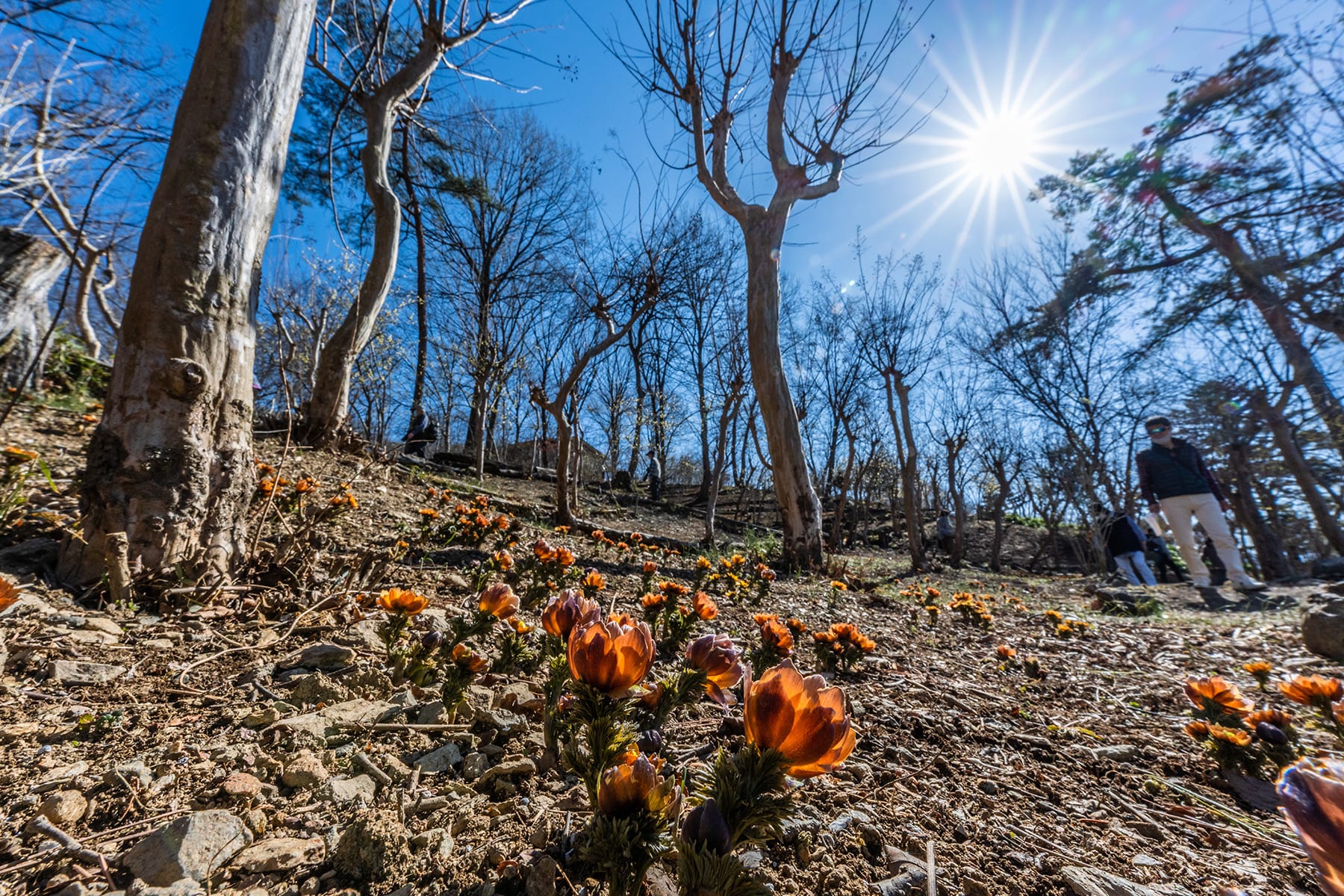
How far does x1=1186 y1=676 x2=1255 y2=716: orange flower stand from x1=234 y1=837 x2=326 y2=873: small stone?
2681 millimetres

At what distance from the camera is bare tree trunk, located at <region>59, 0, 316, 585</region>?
1671mm

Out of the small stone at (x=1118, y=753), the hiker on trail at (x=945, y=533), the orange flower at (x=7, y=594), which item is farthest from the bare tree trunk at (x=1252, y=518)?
the orange flower at (x=7, y=594)

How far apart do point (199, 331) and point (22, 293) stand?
5.02 meters

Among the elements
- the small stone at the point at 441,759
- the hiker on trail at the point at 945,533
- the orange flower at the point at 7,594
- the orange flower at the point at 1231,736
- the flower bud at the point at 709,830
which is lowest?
the orange flower at the point at 1231,736

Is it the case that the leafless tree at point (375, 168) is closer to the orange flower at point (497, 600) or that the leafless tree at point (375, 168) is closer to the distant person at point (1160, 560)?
the orange flower at point (497, 600)

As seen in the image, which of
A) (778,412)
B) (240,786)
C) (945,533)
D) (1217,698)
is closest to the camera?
(240,786)

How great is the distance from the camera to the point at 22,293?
172 inches

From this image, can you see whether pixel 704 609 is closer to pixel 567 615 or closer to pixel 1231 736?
pixel 567 615

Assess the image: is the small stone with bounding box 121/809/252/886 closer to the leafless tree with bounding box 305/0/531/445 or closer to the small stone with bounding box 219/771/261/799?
the small stone with bounding box 219/771/261/799

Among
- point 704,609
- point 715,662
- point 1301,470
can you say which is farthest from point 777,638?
point 1301,470

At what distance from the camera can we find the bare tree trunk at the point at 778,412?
5477 mm

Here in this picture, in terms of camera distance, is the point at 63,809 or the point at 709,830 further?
the point at 63,809

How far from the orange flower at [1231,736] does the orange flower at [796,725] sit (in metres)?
1.86

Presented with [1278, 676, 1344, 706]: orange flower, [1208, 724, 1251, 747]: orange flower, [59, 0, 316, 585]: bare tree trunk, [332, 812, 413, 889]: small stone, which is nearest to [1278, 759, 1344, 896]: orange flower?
[332, 812, 413, 889]: small stone
